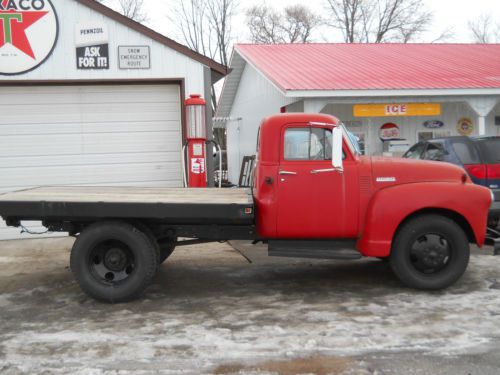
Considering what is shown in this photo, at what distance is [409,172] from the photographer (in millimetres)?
6047

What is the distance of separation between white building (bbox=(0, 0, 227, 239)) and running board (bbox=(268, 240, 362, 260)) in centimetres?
495

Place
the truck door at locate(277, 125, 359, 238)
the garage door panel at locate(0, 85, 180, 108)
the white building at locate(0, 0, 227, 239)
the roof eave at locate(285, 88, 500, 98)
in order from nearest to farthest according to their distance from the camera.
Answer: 1. the truck door at locate(277, 125, 359, 238)
2. the white building at locate(0, 0, 227, 239)
3. the garage door panel at locate(0, 85, 180, 108)
4. the roof eave at locate(285, 88, 500, 98)

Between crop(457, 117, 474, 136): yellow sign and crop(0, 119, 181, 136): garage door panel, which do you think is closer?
crop(0, 119, 181, 136): garage door panel

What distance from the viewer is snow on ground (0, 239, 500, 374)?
443 centimetres

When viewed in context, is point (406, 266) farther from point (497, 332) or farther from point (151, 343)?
point (151, 343)

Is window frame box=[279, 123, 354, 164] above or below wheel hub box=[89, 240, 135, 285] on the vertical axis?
above

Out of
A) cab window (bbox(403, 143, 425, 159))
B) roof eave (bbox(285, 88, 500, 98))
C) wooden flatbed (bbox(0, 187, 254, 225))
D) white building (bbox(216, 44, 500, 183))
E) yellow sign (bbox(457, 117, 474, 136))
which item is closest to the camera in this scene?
wooden flatbed (bbox(0, 187, 254, 225))

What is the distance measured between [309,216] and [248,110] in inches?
537

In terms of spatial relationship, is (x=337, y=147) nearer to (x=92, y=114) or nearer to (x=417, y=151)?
(x=417, y=151)

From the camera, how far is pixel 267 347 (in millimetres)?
4562

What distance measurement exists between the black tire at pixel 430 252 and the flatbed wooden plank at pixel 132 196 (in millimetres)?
1803

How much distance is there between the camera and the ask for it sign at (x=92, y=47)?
990 cm

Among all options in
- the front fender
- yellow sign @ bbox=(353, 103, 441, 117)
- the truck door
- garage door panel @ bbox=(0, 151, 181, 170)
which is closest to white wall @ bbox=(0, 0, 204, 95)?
garage door panel @ bbox=(0, 151, 181, 170)

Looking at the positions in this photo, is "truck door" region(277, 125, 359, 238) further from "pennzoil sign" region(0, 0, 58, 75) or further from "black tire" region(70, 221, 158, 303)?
"pennzoil sign" region(0, 0, 58, 75)
